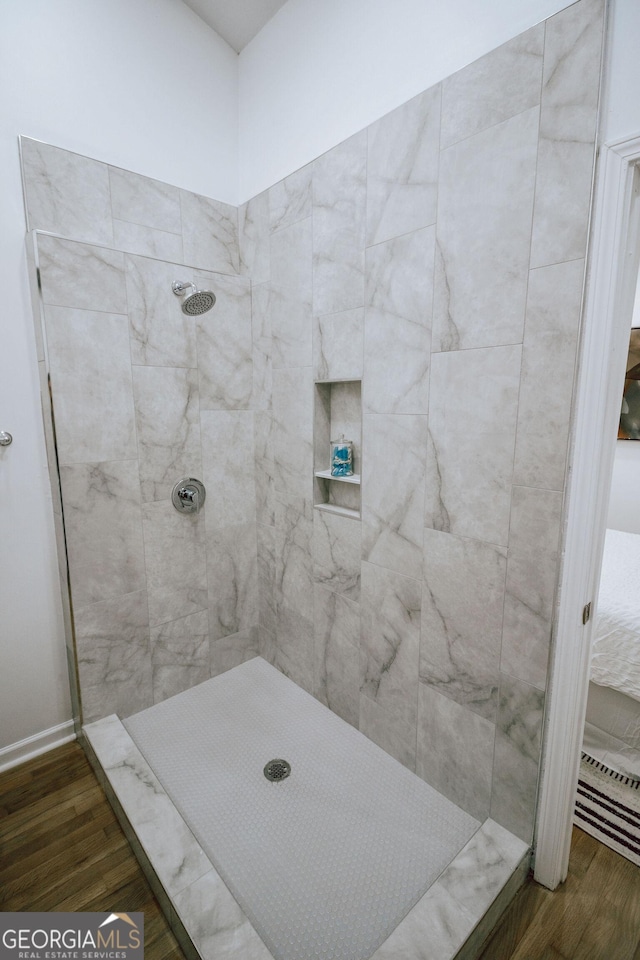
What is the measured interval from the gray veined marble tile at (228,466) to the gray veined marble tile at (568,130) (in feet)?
4.58

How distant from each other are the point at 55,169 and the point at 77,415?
2.86 feet

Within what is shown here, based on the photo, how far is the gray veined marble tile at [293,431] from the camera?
1.89 m

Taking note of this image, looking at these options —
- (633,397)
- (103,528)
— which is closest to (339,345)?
(103,528)

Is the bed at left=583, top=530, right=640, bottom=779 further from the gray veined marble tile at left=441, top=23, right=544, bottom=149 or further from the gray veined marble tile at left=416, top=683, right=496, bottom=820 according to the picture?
the gray veined marble tile at left=441, top=23, right=544, bottom=149

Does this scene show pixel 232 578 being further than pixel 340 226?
Yes

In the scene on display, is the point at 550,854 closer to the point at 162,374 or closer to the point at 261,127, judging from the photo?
the point at 162,374

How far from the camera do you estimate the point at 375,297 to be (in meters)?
1.54

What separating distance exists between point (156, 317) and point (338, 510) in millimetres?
1065

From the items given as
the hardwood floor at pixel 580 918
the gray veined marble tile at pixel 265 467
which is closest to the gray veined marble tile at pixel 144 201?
the gray veined marble tile at pixel 265 467

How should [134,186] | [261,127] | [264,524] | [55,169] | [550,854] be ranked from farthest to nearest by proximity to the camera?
[264,524], [261,127], [134,186], [55,169], [550,854]

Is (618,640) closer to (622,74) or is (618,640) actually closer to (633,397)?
(622,74)

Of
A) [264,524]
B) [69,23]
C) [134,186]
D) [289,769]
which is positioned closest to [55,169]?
[134,186]

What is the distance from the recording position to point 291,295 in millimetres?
1868

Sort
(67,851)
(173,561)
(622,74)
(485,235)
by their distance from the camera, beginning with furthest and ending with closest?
1. (173,561)
2. (67,851)
3. (485,235)
4. (622,74)
